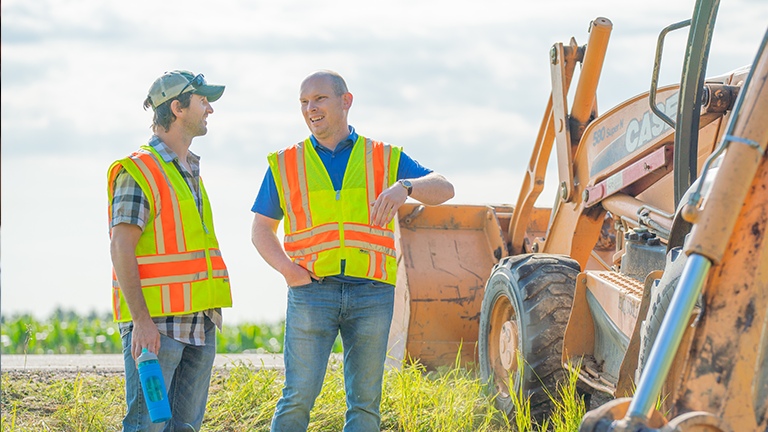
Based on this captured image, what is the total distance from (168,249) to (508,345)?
2421 millimetres

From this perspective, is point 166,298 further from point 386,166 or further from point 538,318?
point 538,318

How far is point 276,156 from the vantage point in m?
3.62

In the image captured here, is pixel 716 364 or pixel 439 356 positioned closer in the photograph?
pixel 716 364

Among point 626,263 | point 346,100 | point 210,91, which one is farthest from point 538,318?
point 210,91

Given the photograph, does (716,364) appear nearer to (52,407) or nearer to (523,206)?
(523,206)

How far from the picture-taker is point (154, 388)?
290 centimetres

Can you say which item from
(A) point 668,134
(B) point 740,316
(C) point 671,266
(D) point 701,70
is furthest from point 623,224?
(B) point 740,316

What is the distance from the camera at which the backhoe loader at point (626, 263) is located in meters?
1.98

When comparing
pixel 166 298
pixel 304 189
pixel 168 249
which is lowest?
pixel 166 298

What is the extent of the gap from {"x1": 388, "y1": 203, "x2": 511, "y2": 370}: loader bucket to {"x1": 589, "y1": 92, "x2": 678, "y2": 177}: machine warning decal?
168 centimetres

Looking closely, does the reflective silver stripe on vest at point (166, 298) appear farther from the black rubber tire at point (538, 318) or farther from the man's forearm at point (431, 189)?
the black rubber tire at point (538, 318)

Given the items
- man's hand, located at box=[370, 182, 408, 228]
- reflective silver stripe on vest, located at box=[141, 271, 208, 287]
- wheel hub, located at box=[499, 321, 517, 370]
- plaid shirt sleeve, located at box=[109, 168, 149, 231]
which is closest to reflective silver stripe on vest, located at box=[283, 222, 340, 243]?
man's hand, located at box=[370, 182, 408, 228]

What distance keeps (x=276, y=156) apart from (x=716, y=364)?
2.30 m

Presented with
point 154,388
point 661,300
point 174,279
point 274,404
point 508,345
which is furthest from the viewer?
point 274,404
